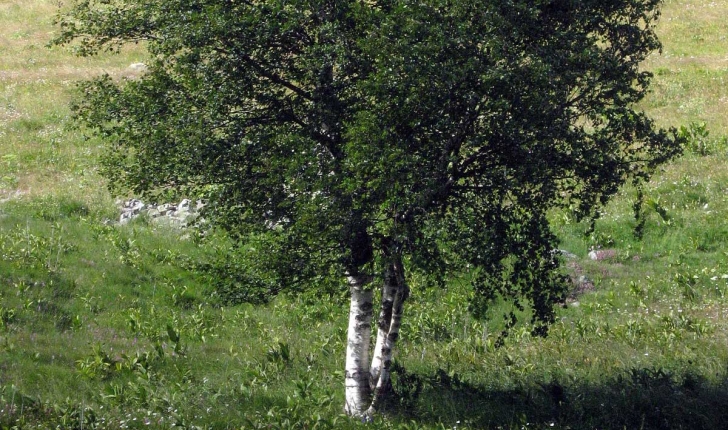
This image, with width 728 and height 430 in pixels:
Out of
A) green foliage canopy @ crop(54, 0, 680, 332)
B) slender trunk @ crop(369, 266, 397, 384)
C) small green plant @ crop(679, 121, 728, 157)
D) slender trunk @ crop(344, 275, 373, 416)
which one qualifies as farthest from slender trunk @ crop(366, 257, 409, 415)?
small green plant @ crop(679, 121, 728, 157)

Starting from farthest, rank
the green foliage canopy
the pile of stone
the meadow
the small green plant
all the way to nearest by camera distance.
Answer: the small green plant
the pile of stone
the meadow
the green foliage canopy

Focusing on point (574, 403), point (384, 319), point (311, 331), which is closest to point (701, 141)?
point (311, 331)

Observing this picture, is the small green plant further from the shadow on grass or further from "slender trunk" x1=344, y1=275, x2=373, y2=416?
"slender trunk" x1=344, y1=275, x2=373, y2=416

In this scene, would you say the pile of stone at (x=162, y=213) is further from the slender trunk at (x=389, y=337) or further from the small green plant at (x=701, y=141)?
the small green plant at (x=701, y=141)

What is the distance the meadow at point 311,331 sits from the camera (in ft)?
38.2

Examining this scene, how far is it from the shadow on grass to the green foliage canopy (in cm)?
152

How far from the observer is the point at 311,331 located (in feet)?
56.7

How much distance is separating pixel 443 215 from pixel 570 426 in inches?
135

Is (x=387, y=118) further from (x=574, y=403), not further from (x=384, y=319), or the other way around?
(x=574, y=403)

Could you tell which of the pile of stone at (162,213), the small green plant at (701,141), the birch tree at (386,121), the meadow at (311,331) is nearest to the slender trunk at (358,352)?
the birch tree at (386,121)

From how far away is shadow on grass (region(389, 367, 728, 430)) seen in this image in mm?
11406

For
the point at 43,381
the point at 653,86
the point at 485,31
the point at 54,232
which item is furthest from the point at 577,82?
the point at 653,86

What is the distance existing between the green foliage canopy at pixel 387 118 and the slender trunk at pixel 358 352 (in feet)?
2.28

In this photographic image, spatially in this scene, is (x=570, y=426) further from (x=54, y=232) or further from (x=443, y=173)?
(x=54, y=232)
